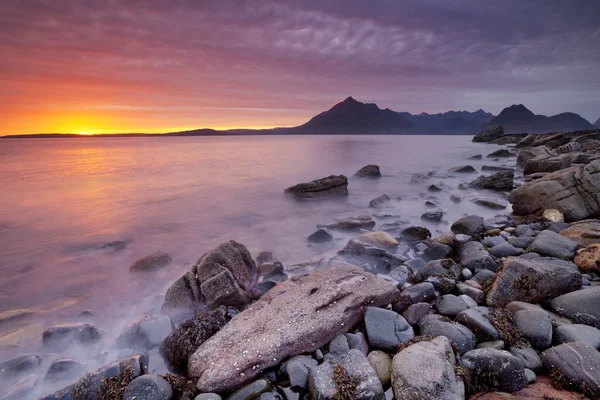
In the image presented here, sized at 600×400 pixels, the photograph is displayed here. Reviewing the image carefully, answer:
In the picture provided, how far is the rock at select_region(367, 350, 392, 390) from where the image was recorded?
3.44 meters

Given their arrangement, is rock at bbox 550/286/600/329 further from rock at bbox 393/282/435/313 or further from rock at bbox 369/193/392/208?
rock at bbox 369/193/392/208

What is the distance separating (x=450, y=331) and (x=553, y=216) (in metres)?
7.57

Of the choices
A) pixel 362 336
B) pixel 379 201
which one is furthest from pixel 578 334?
pixel 379 201

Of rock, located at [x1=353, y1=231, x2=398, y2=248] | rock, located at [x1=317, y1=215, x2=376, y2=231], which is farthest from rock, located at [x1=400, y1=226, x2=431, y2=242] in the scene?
rock, located at [x1=317, y1=215, x2=376, y2=231]

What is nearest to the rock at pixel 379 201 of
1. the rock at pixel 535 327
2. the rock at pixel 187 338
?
the rock at pixel 535 327

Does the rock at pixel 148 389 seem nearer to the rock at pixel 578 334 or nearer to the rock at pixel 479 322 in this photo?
the rock at pixel 479 322

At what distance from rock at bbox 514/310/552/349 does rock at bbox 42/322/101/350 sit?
647cm

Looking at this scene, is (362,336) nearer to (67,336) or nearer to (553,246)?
(553,246)

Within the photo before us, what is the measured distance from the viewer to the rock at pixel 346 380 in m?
Result: 3.18

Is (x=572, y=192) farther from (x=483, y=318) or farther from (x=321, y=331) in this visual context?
(x=321, y=331)

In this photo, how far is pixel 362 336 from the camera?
4.11 metres

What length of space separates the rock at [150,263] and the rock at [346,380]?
18.7 feet

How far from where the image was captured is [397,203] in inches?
554

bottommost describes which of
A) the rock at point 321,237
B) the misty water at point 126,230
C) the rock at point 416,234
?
the misty water at point 126,230
